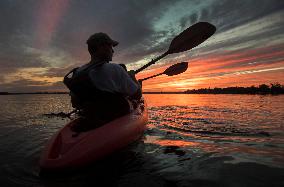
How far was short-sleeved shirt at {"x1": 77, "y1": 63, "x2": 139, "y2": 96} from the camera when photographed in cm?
395

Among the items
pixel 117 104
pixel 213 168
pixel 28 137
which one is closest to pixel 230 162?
pixel 213 168

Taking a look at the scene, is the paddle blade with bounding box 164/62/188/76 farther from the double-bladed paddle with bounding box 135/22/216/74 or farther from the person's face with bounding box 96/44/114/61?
the person's face with bounding box 96/44/114/61

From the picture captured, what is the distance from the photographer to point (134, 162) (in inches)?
166

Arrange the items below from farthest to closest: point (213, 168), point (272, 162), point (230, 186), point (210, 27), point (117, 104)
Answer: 1. point (210, 27)
2. point (117, 104)
3. point (272, 162)
4. point (213, 168)
5. point (230, 186)

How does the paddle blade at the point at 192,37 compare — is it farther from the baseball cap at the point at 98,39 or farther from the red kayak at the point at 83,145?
the red kayak at the point at 83,145

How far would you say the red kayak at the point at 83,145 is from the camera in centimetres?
338

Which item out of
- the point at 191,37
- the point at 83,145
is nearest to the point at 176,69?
the point at 191,37

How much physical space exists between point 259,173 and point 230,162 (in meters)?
0.65

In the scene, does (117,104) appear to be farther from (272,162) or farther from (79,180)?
(272,162)

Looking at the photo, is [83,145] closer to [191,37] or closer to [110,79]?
[110,79]

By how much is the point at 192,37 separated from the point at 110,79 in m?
5.88

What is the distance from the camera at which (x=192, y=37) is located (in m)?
8.98

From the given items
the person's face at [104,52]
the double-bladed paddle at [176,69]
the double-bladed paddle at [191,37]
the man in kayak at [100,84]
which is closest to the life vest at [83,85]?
the man in kayak at [100,84]

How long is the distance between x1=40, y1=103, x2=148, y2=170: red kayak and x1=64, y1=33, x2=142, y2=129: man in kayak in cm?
27
